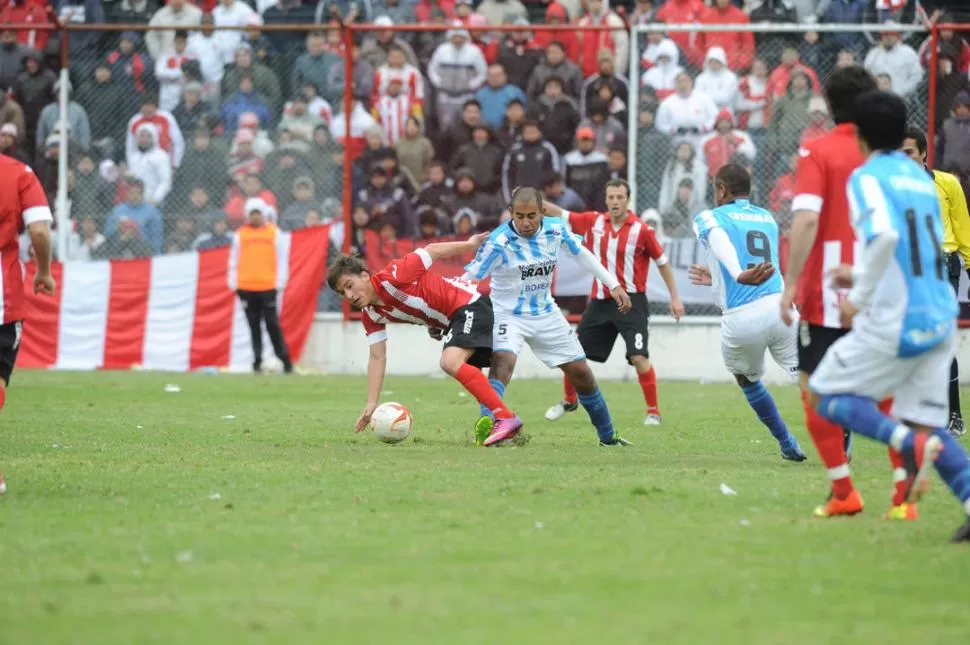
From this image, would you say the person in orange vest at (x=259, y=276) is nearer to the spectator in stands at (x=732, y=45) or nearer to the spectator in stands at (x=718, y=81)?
the spectator in stands at (x=718, y=81)

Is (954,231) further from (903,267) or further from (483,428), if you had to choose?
(903,267)

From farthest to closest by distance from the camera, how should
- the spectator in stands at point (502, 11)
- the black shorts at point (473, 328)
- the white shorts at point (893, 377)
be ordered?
the spectator in stands at point (502, 11) → the black shorts at point (473, 328) → the white shorts at point (893, 377)

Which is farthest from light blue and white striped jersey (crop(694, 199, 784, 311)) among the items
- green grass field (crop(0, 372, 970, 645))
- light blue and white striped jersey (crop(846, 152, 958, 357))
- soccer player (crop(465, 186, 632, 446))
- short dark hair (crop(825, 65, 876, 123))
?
light blue and white striped jersey (crop(846, 152, 958, 357))

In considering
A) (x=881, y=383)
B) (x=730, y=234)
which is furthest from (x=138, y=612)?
(x=730, y=234)

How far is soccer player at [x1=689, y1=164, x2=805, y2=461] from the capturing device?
380 inches

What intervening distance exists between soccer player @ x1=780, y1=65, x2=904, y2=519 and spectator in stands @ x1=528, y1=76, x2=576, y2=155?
1159 centimetres

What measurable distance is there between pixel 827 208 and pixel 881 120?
88 cm

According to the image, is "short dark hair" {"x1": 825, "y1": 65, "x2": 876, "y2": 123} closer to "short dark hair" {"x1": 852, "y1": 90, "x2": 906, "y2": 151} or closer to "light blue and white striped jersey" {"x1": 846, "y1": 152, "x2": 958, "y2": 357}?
"short dark hair" {"x1": 852, "y1": 90, "x2": 906, "y2": 151}

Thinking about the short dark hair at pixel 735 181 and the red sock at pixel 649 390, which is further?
the red sock at pixel 649 390

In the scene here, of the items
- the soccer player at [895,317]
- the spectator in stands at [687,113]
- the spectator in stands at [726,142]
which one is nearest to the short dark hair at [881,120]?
the soccer player at [895,317]

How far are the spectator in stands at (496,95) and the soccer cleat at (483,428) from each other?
9.11 m

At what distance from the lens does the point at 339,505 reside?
7.73 m

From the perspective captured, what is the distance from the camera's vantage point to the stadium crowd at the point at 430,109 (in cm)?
1844

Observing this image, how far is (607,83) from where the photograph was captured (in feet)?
62.7
